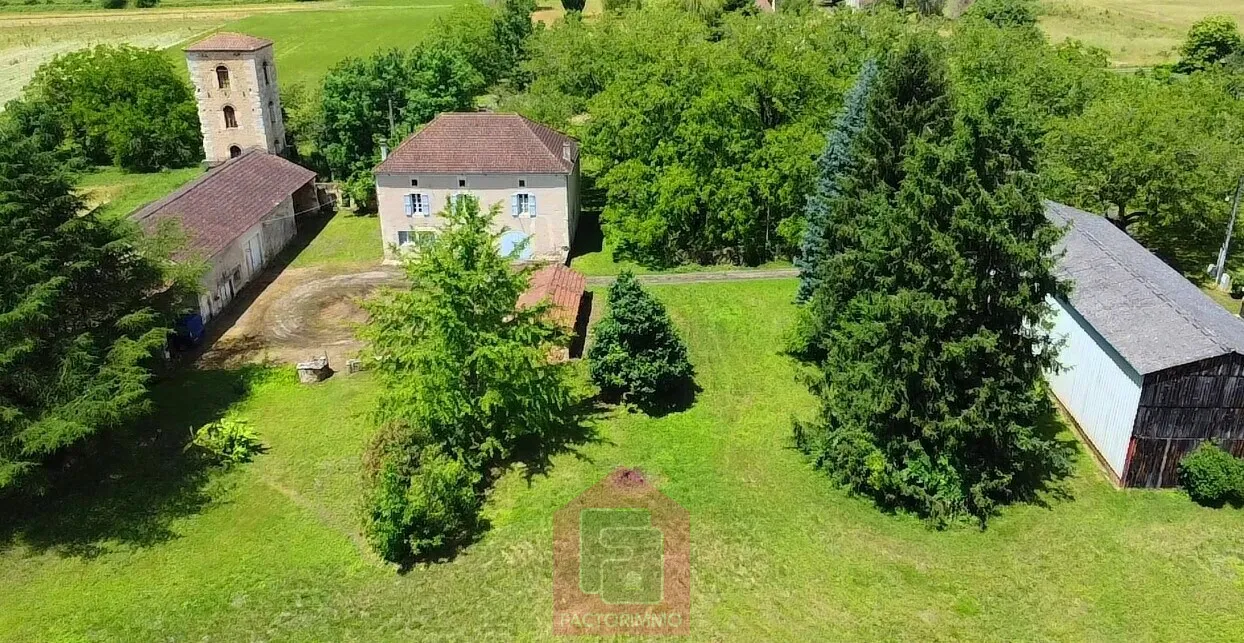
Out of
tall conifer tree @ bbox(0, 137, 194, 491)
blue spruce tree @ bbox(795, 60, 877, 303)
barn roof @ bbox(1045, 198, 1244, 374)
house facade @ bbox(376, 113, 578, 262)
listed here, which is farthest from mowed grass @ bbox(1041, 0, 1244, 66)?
tall conifer tree @ bbox(0, 137, 194, 491)

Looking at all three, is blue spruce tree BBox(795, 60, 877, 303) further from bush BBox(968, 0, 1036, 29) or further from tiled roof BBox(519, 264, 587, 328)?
bush BBox(968, 0, 1036, 29)

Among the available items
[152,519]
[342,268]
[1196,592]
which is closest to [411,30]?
[342,268]

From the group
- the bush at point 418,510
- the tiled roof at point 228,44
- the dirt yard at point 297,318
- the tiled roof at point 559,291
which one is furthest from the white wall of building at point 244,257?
the bush at point 418,510

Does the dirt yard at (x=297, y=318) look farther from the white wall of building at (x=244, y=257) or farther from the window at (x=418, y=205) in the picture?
the window at (x=418, y=205)

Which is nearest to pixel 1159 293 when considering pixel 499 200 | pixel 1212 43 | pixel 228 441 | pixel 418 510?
pixel 418 510

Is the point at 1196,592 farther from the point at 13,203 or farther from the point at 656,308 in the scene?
the point at 13,203

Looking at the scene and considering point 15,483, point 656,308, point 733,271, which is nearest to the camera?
point 15,483
